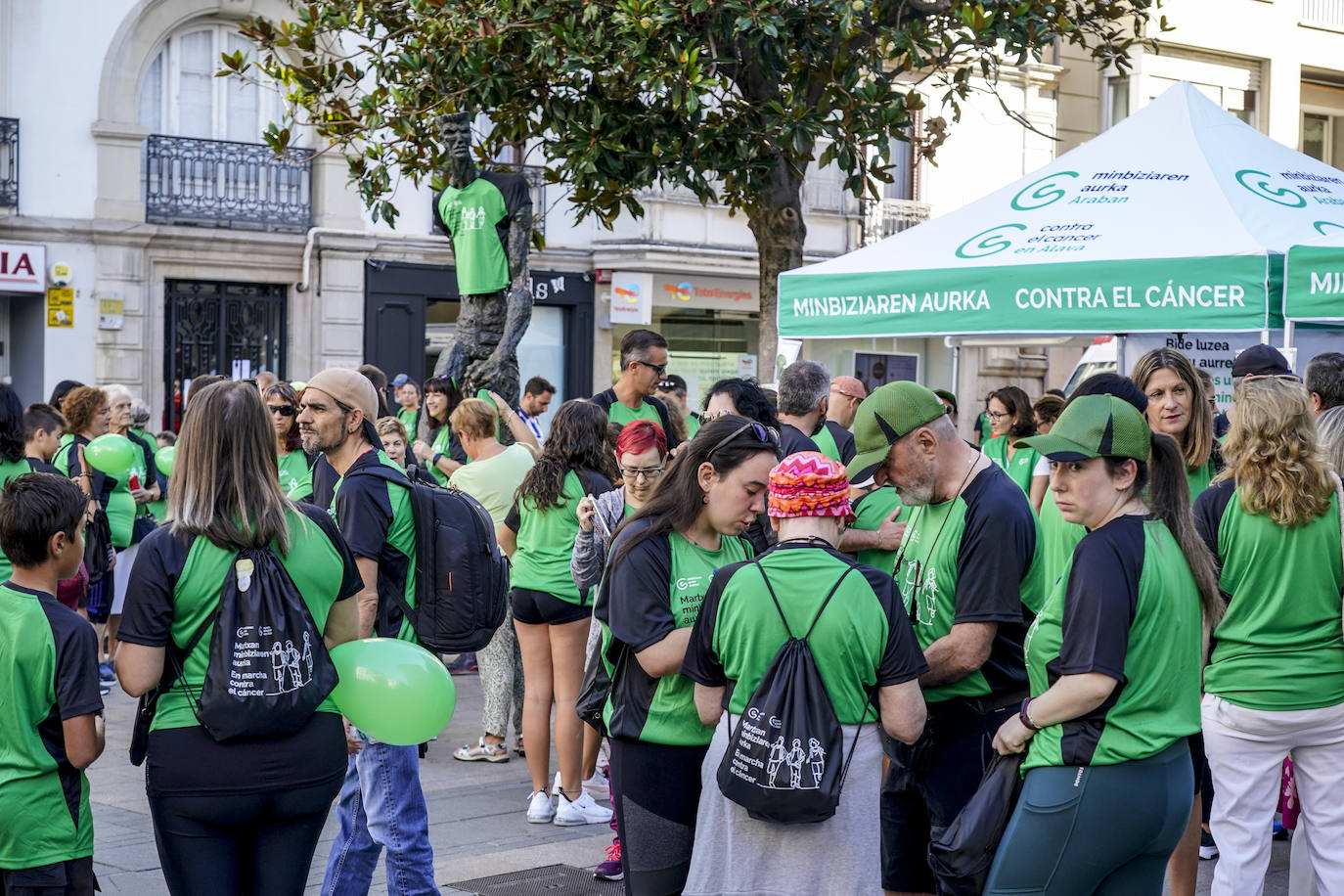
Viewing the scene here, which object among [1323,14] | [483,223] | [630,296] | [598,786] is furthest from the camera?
[1323,14]

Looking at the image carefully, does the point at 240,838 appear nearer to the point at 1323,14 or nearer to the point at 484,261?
the point at 484,261

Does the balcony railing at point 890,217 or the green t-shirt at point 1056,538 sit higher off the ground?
the balcony railing at point 890,217

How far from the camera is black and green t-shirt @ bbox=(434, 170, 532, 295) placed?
9852mm

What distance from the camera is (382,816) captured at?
4969 mm

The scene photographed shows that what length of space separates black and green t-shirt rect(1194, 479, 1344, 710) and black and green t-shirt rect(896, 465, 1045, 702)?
37.0 inches

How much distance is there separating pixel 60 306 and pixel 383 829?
1545 centimetres

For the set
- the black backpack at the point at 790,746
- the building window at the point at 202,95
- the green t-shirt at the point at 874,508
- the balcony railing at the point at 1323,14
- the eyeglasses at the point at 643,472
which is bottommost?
the black backpack at the point at 790,746

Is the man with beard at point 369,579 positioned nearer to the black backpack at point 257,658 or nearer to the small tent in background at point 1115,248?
the black backpack at point 257,658

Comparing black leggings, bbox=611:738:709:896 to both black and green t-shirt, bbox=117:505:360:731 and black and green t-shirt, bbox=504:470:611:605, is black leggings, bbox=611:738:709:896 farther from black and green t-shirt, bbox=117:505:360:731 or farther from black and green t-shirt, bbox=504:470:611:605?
black and green t-shirt, bbox=504:470:611:605

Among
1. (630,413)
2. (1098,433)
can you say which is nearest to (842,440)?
(630,413)

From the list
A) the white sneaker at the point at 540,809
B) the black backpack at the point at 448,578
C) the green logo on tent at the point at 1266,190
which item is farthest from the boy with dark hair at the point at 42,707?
the green logo on tent at the point at 1266,190

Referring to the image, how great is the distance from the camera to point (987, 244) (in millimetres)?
9070

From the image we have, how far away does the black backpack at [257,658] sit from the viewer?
3.61 m

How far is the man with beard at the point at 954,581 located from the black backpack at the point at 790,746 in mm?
727
